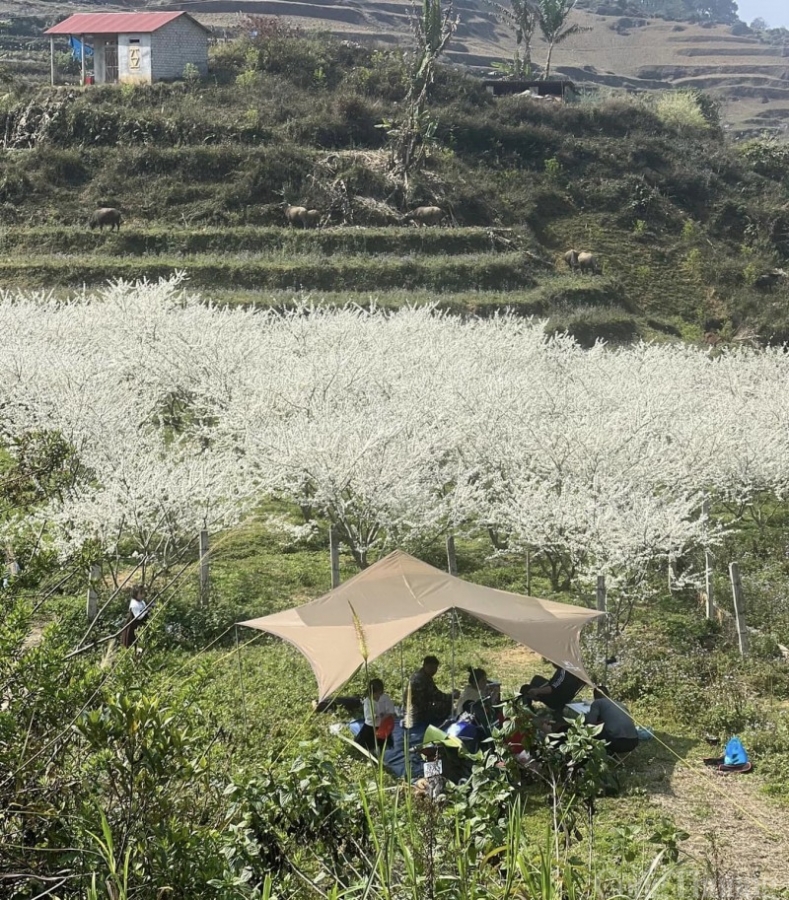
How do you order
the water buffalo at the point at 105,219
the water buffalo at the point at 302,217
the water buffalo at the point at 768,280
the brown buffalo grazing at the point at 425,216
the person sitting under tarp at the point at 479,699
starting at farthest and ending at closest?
A: the water buffalo at the point at 768,280
the brown buffalo grazing at the point at 425,216
the water buffalo at the point at 302,217
the water buffalo at the point at 105,219
the person sitting under tarp at the point at 479,699


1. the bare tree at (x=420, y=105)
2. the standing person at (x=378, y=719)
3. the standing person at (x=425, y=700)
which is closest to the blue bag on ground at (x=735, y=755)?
the standing person at (x=425, y=700)

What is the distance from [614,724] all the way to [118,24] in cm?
6040

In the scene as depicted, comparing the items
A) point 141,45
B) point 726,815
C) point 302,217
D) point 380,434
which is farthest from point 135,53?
point 726,815

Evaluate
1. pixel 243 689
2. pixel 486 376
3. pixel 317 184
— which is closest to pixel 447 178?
pixel 317 184

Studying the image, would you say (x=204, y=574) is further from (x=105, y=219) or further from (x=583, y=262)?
(x=583, y=262)

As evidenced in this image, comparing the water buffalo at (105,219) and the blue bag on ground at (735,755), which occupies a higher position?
the water buffalo at (105,219)

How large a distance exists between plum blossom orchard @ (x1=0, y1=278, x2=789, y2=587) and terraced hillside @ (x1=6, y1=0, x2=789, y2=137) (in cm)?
8183

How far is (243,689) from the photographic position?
43.6ft

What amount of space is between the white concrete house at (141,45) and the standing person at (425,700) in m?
55.5

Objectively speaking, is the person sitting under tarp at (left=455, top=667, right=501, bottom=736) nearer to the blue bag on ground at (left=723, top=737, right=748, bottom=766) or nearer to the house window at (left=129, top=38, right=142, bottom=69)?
the blue bag on ground at (left=723, top=737, right=748, bottom=766)

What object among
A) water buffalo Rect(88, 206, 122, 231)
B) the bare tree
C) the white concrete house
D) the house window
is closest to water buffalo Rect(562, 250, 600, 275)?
the bare tree

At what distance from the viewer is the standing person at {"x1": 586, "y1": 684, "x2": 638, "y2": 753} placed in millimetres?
11477

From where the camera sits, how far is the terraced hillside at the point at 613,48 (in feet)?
392

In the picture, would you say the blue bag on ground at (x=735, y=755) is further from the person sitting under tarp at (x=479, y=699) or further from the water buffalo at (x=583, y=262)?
the water buffalo at (x=583, y=262)
